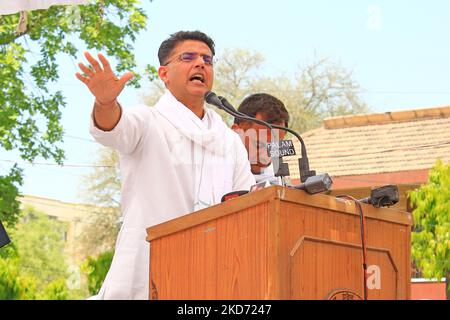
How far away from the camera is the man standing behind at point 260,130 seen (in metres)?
5.59

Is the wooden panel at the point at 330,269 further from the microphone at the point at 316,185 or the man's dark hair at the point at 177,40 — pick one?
the man's dark hair at the point at 177,40

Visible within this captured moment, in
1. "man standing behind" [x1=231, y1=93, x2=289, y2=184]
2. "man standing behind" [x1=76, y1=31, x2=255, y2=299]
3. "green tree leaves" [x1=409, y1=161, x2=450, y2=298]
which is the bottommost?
"man standing behind" [x1=76, y1=31, x2=255, y2=299]

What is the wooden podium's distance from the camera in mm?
3268

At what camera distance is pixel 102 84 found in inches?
152

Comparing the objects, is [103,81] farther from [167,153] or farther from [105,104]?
[167,153]

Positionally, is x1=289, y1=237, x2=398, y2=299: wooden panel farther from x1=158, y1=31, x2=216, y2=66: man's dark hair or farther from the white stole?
x1=158, y1=31, x2=216, y2=66: man's dark hair

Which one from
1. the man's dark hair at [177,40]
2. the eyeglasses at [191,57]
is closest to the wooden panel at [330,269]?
the eyeglasses at [191,57]

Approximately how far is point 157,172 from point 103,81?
2.13 ft

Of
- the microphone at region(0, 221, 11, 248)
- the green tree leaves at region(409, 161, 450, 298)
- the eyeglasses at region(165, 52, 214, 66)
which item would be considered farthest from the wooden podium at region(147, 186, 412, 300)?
the green tree leaves at region(409, 161, 450, 298)

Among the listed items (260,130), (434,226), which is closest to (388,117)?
(434,226)

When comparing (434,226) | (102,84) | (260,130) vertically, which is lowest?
(102,84)

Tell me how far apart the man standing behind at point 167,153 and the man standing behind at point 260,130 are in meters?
0.81

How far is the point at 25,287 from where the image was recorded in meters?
20.6
